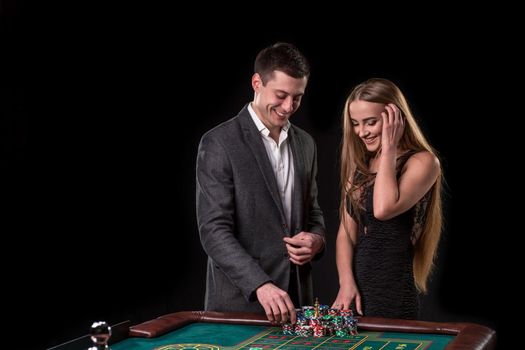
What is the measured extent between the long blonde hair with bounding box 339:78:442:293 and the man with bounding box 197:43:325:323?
0.30 metres

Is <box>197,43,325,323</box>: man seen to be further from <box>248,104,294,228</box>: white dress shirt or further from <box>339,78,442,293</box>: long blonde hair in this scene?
<box>339,78,442,293</box>: long blonde hair

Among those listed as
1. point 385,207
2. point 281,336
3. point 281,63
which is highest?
point 281,63

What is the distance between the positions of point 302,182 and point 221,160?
453 millimetres

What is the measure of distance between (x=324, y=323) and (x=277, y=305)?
0.21 m

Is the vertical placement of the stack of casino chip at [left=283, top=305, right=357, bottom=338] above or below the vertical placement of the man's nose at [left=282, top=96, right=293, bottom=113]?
below

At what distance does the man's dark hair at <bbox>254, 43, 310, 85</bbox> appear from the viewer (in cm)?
340

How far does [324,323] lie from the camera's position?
2.70 metres

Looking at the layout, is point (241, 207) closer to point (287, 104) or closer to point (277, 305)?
point (287, 104)

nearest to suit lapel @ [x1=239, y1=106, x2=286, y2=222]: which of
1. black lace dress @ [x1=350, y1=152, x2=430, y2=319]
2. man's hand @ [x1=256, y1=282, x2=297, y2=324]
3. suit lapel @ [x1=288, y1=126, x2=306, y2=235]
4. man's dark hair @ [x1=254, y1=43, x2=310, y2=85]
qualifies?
suit lapel @ [x1=288, y1=126, x2=306, y2=235]

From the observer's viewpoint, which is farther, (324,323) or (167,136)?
(167,136)

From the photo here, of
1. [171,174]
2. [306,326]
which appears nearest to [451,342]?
[306,326]

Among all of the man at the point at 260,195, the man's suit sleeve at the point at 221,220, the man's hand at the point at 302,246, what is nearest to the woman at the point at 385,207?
the man's hand at the point at 302,246

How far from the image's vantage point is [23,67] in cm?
474

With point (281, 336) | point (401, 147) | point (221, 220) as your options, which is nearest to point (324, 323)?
point (281, 336)
